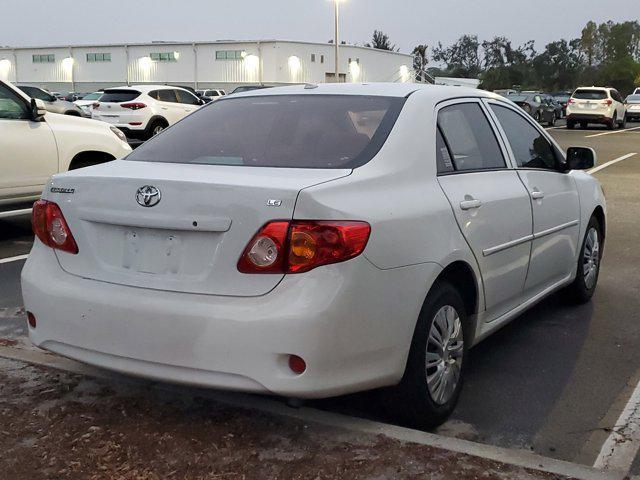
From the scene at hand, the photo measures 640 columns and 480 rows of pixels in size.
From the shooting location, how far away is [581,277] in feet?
18.5

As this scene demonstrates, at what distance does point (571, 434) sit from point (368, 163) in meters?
1.59

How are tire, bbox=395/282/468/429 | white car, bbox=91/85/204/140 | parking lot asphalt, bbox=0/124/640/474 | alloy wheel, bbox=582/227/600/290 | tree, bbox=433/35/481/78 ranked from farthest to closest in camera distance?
tree, bbox=433/35/481/78
white car, bbox=91/85/204/140
alloy wheel, bbox=582/227/600/290
parking lot asphalt, bbox=0/124/640/474
tire, bbox=395/282/468/429

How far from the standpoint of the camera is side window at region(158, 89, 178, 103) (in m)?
22.8

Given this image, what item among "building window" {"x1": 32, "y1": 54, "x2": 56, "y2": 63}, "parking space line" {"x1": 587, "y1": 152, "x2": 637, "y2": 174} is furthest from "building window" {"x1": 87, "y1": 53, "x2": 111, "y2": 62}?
"parking space line" {"x1": 587, "y1": 152, "x2": 637, "y2": 174}

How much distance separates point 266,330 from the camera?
3020mm

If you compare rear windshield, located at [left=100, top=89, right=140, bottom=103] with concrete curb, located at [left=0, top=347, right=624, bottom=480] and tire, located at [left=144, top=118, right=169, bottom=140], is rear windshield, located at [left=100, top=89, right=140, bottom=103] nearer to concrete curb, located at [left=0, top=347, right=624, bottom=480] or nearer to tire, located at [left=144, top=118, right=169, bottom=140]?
tire, located at [left=144, top=118, right=169, bottom=140]

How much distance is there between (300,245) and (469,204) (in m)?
1.14

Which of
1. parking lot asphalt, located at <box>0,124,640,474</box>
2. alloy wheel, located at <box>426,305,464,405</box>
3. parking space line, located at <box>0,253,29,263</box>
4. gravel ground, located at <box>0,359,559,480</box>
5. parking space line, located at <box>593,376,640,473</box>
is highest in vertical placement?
alloy wheel, located at <box>426,305,464,405</box>

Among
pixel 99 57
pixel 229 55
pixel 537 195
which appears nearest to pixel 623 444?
pixel 537 195

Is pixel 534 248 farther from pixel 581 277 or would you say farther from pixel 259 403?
pixel 259 403

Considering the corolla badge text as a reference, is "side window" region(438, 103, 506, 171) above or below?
above

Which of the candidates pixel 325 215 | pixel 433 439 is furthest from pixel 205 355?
pixel 433 439

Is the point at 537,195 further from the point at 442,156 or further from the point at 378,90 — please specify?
the point at 378,90

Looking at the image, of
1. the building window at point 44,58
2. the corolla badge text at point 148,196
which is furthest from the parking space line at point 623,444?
the building window at point 44,58
